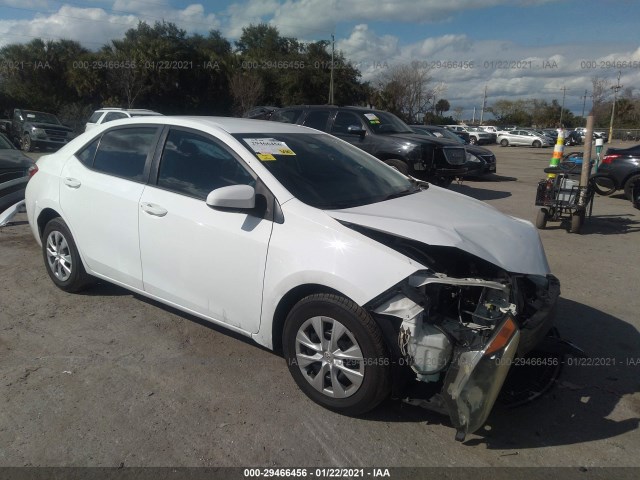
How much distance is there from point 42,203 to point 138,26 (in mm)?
42030

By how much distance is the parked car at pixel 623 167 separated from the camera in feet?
38.1

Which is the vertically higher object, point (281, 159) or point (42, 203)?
point (281, 159)

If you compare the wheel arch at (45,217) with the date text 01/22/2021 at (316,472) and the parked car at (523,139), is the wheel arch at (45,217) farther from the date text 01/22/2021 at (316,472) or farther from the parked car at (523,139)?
the parked car at (523,139)

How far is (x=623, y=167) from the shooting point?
11.8 m

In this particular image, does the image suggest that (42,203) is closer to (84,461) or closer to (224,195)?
(224,195)

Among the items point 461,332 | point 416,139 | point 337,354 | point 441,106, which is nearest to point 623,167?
point 416,139

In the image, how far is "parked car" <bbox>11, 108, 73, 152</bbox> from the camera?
20.3m

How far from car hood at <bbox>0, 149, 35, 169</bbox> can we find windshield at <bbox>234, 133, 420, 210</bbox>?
248 inches

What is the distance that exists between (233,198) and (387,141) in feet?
25.3

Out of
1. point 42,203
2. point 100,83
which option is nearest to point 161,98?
point 100,83

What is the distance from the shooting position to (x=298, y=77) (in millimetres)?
45312

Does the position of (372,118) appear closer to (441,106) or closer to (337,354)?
(337,354)

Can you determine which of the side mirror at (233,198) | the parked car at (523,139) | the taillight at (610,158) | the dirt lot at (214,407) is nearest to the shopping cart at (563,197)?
the dirt lot at (214,407)

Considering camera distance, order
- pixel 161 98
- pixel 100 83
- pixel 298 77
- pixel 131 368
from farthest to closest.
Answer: pixel 298 77 → pixel 161 98 → pixel 100 83 → pixel 131 368
